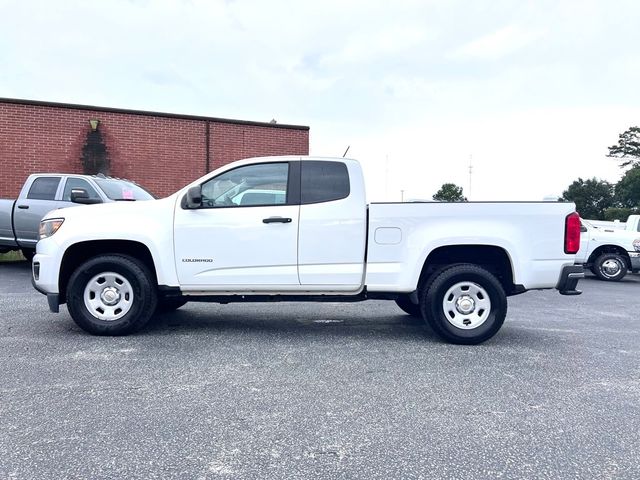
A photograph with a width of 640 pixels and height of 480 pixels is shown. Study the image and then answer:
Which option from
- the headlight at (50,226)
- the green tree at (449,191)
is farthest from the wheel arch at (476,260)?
the green tree at (449,191)

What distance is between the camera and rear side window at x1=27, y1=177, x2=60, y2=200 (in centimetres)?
1030

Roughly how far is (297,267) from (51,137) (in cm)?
1202

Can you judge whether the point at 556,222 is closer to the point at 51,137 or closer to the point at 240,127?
the point at 240,127

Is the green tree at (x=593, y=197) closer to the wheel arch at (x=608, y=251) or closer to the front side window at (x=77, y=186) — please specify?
the wheel arch at (x=608, y=251)

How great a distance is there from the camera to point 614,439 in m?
3.22

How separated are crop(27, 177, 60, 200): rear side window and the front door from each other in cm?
623

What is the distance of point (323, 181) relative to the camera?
5539 mm

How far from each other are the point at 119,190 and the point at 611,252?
11.7m

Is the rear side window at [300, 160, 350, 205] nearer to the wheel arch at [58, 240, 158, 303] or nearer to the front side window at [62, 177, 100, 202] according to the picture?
the wheel arch at [58, 240, 158, 303]

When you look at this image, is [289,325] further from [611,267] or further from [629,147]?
[629,147]

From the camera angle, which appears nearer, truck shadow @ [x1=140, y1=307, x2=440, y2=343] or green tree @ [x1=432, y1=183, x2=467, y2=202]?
truck shadow @ [x1=140, y1=307, x2=440, y2=343]

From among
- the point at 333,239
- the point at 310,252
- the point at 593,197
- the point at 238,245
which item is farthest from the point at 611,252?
the point at 593,197

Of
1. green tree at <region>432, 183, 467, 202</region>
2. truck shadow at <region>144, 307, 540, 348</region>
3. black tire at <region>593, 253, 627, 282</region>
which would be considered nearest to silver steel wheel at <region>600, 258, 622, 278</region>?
black tire at <region>593, 253, 627, 282</region>

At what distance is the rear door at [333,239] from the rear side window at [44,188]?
7.08m
